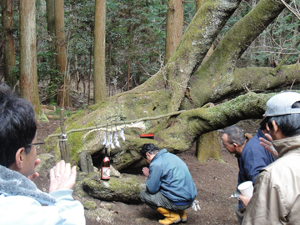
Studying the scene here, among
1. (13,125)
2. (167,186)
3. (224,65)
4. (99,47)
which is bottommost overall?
(167,186)

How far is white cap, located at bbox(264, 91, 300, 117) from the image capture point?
1829mm

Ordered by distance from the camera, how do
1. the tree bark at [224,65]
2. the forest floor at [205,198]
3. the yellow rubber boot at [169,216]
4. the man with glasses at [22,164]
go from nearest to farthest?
the man with glasses at [22,164] → the yellow rubber boot at [169,216] → the forest floor at [205,198] → the tree bark at [224,65]

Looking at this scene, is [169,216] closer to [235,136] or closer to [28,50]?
[235,136]

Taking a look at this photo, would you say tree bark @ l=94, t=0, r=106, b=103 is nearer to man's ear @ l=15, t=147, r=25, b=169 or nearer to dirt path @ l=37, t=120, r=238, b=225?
dirt path @ l=37, t=120, r=238, b=225

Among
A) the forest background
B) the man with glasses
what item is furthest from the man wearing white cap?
the forest background

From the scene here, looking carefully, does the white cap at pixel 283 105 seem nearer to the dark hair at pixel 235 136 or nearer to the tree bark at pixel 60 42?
the dark hair at pixel 235 136

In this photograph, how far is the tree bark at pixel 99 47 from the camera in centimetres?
969

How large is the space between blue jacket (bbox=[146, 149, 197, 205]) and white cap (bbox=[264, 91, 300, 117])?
2757mm

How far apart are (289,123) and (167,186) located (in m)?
3.01

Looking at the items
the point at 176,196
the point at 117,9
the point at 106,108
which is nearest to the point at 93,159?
the point at 106,108

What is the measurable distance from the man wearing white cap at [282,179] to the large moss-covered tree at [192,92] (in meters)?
3.33

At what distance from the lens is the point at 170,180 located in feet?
14.7

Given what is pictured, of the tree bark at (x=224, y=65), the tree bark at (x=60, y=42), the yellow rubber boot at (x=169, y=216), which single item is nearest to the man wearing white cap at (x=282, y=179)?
the yellow rubber boot at (x=169, y=216)

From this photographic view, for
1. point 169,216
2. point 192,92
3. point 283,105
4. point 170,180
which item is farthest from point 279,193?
point 192,92
